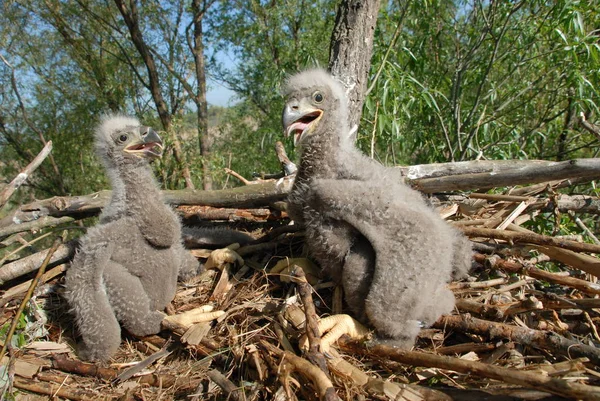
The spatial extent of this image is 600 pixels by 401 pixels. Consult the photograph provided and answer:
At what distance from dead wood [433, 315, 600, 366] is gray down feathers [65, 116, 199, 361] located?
1.62 meters

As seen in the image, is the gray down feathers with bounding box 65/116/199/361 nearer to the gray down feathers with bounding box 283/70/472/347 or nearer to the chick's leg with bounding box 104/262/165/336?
the chick's leg with bounding box 104/262/165/336

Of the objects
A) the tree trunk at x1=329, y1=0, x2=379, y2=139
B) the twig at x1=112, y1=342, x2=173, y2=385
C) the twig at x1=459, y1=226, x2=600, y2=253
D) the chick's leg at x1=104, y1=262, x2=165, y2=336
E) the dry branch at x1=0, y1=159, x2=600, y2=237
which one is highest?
the tree trunk at x1=329, y1=0, x2=379, y2=139

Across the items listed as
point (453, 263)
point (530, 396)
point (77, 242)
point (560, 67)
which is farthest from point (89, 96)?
point (530, 396)

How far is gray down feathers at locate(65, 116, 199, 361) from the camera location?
259cm

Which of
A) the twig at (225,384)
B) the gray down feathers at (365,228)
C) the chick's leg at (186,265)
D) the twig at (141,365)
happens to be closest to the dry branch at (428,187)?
the gray down feathers at (365,228)

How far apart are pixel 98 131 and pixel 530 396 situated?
8.94 feet

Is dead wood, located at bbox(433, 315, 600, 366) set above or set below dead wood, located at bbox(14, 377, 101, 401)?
above

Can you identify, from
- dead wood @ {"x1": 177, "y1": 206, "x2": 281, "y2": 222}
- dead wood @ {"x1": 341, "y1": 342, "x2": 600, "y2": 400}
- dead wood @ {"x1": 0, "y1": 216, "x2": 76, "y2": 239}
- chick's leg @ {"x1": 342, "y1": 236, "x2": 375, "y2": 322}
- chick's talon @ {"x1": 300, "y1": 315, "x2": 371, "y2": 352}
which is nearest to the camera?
dead wood @ {"x1": 341, "y1": 342, "x2": 600, "y2": 400}

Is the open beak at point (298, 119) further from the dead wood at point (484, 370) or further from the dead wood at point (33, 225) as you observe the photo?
the dead wood at point (33, 225)

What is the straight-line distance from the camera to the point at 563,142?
23.2 feet

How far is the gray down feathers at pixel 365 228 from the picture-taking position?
7.47 feet

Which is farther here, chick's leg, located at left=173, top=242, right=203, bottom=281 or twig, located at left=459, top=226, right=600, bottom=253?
chick's leg, located at left=173, top=242, right=203, bottom=281

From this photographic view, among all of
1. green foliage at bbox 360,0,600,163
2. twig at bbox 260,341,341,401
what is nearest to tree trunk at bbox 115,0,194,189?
green foliage at bbox 360,0,600,163

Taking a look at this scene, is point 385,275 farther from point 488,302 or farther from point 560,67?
point 560,67
